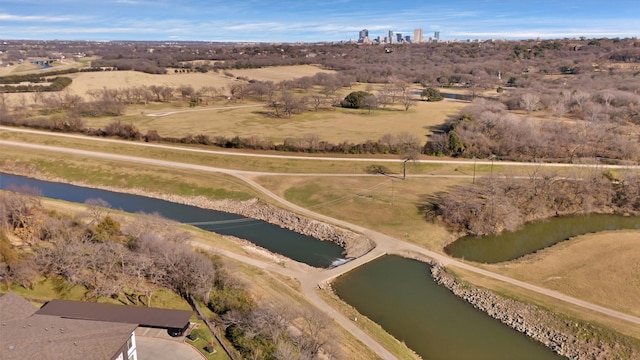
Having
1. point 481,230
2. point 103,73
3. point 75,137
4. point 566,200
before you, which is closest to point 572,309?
point 481,230

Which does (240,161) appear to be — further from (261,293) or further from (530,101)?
(530,101)

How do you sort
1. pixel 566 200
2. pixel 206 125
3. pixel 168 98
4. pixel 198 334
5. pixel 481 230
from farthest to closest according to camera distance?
pixel 168 98, pixel 206 125, pixel 566 200, pixel 481 230, pixel 198 334

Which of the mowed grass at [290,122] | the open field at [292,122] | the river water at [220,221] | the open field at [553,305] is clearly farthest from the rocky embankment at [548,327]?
the mowed grass at [290,122]

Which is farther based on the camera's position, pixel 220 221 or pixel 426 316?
pixel 220 221

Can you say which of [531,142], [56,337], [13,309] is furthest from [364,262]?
[531,142]

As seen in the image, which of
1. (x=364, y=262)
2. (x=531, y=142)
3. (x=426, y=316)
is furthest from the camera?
(x=531, y=142)

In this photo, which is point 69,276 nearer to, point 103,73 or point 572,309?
point 572,309
